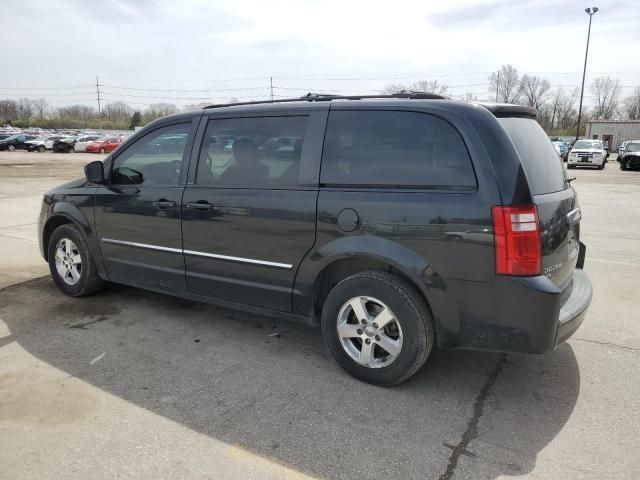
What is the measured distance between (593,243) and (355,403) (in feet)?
21.0

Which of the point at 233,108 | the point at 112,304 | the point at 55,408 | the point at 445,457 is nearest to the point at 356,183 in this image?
the point at 233,108

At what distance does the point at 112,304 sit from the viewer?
4.87m

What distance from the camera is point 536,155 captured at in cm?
321

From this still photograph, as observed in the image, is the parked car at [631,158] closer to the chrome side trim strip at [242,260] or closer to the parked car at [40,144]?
the chrome side trim strip at [242,260]

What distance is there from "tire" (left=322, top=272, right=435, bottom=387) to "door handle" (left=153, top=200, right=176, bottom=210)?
1.55 m

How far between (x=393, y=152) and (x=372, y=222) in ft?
1.51

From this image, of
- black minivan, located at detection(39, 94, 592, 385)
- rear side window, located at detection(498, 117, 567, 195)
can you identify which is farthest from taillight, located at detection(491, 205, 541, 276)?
rear side window, located at detection(498, 117, 567, 195)

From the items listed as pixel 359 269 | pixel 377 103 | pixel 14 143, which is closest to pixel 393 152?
pixel 377 103

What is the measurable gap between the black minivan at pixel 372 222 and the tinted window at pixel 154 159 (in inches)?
0.6

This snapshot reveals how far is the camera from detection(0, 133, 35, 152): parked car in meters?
46.7

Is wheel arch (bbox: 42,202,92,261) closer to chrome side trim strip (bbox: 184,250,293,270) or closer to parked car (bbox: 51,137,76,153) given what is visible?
chrome side trim strip (bbox: 184,250,293,270)

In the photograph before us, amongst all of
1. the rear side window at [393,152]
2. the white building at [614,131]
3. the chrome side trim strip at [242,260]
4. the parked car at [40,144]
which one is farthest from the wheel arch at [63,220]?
the white building at [614,131]

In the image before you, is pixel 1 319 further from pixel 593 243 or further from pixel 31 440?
pixel 593 243

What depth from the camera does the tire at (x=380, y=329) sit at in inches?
122
